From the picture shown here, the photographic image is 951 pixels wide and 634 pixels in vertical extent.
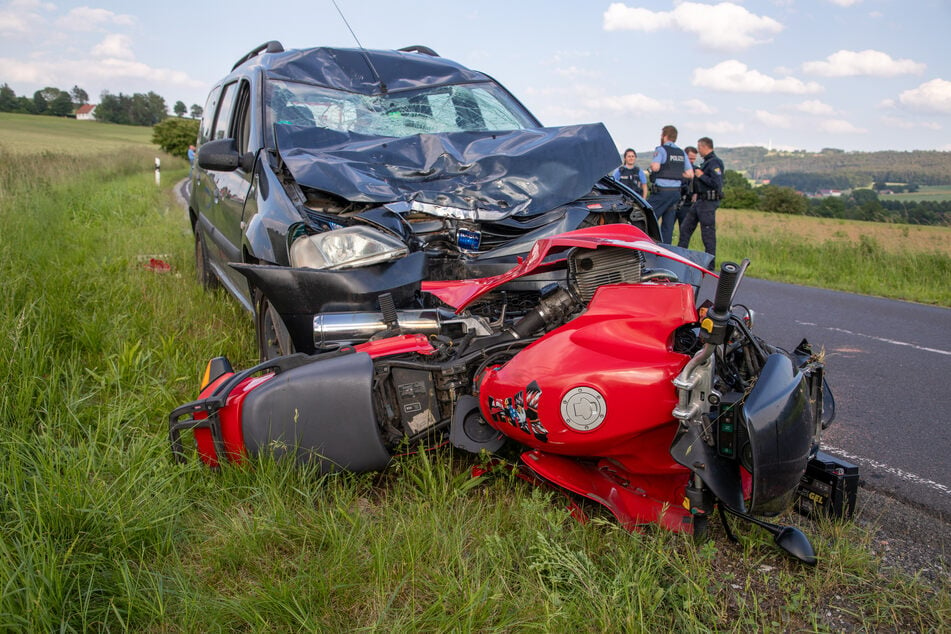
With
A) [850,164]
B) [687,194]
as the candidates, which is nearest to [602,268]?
[687,194]

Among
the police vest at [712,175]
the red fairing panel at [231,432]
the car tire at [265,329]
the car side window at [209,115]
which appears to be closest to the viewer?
the red fairing panel at [231,432]

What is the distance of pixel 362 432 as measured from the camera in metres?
2.49

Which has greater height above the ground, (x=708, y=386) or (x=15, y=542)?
(x=708, y=386)

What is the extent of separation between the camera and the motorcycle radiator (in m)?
→ 2.56

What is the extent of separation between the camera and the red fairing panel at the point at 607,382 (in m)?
Result: 2.17

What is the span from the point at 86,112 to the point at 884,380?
307 ft

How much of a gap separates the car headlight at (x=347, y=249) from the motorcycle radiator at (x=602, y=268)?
79 centimetres

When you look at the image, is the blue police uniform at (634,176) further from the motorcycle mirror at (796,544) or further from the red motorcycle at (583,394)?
the motorcycle mirror at (796,544)

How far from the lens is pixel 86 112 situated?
8088 cm

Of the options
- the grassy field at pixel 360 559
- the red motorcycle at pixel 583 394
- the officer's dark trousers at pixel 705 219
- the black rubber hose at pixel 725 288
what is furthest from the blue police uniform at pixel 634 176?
the black rubber hose at pixel 725 288

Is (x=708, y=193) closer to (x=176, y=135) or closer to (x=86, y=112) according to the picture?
(x=176, y=135)

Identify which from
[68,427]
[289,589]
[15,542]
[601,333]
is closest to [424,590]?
[289,589]

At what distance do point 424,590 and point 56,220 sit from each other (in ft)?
28.4

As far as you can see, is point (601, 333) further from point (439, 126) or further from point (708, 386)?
point (439, 126)
